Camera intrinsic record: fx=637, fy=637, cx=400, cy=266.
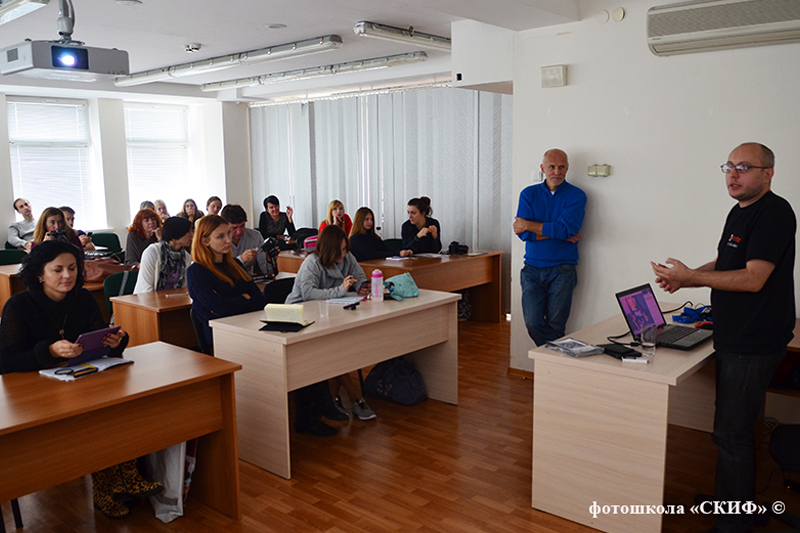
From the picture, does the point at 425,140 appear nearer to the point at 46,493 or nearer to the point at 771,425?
the point at 771,425

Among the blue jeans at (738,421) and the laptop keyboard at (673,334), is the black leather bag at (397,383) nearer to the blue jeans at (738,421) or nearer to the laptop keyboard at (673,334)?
the laptop keyboard at (673,334)

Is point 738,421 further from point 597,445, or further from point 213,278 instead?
point 213,278

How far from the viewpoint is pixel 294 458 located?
368 centimetres

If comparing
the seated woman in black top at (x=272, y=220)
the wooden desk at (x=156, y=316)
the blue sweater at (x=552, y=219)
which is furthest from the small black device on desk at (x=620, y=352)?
the seated woman in black top at (x=272, y=220)

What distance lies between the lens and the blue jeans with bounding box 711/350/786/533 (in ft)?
8.65

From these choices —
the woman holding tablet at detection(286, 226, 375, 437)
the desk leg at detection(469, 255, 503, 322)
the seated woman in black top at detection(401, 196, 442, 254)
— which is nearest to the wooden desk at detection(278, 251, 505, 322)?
the desk leg at detection(469, 255, 503, 322)

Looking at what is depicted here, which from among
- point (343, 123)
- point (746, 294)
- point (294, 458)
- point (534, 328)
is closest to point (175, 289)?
point (294, 458)

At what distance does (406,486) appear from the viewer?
333 centimetres

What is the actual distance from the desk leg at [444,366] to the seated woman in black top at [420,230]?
2491 mm

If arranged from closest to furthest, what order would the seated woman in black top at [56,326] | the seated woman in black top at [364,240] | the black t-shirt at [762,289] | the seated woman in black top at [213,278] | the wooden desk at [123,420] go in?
the wooden desk at [123,420] → the black t-shirt at [762,289] → the seated woman in black top at [56,326] → the seated woman in black top at [213,278] → the seated woman in black top at [364,240]

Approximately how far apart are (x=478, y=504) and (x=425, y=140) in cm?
597

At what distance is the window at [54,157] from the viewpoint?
959 cm

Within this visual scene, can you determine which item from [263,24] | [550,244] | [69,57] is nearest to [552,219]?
[550,244]

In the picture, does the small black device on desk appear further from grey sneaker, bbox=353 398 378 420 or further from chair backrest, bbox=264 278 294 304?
chair backrest, bbox=264 278 294 304
